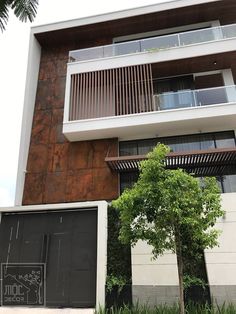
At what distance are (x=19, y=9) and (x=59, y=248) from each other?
7.66m

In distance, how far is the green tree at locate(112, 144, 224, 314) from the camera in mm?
6734

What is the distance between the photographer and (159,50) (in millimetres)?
12828

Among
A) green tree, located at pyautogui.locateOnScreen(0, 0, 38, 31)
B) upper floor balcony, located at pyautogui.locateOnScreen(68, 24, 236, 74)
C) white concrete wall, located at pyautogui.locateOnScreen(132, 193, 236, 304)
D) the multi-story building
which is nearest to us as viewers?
white concrete wall, located at pyautogui.locateOnScreen(132, 193, 236, 304)

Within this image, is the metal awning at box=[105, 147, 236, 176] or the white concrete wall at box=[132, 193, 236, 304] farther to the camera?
the metal awning at box=[105, 147, 236, 176]

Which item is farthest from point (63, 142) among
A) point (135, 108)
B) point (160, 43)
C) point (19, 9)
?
point (160, 43)

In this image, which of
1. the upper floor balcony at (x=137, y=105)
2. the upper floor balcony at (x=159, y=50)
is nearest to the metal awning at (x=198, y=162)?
the upper floor balcony at (x=137, y=105)

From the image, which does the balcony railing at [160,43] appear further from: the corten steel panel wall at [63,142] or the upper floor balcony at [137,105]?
the corten steel panel wall at [63,142]

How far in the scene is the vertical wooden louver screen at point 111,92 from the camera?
12.5m

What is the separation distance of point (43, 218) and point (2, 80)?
5.19 m

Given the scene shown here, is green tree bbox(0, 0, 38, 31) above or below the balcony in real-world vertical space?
above

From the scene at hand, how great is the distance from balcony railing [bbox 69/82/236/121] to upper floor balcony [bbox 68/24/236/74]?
3.54 feet

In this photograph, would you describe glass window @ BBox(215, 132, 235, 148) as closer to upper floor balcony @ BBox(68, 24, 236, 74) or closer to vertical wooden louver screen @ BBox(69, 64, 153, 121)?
vertical wooden louver screen @ BBox(69, 64, 153, 121)

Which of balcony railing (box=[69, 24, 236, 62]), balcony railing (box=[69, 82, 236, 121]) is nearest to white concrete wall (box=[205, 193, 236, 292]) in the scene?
balcony railing (box=[69, 82, 236, 121])

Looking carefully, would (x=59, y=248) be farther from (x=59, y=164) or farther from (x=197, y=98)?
(x=197, y=98)
